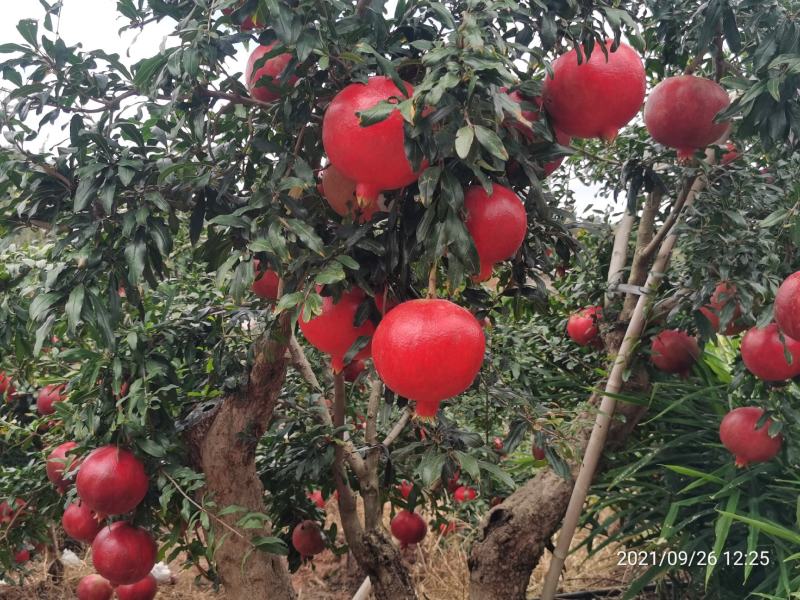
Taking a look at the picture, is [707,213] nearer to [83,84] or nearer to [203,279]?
[83,84]

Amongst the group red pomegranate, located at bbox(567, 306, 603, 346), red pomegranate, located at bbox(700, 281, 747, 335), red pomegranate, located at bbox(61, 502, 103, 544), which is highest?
red pomegranate, located at bbox(567, 306, 603, 346)

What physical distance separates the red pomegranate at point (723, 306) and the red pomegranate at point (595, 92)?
93cm

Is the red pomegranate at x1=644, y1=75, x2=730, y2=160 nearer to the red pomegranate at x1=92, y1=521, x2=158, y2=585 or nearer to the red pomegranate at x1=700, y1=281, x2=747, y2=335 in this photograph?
the red pomegranate at x1=700, y1=281, x2=747, y2=335

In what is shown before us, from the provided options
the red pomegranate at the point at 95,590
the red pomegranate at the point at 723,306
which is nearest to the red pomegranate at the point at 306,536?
the red pomegranate at the point at 95,590

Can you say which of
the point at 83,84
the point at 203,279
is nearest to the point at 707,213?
the point at 83,84

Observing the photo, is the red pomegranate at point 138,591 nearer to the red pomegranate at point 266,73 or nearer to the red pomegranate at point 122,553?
the red pomegranate at point 122,553

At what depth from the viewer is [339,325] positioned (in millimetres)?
1148

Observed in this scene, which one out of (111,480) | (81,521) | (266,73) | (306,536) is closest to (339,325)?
(266,73)

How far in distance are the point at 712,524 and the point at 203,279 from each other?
2.20 meters

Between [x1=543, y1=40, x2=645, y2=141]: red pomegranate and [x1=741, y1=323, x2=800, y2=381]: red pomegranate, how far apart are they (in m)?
1.00

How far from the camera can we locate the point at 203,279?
3.00m

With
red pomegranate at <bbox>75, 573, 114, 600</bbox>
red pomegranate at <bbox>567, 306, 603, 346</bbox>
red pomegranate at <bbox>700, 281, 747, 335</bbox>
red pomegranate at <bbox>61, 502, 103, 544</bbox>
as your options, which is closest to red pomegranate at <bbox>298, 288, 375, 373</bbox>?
red pomegranate at <bbox>700, 281, 747, 335</bbox>

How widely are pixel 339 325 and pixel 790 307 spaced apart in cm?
85

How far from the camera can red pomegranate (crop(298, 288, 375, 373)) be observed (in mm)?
1144
